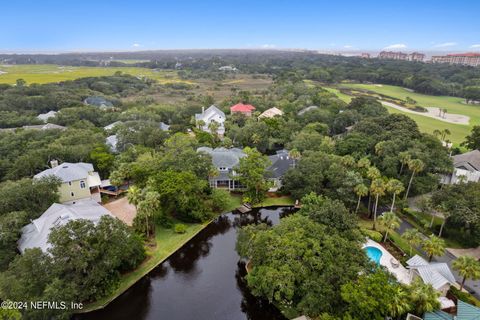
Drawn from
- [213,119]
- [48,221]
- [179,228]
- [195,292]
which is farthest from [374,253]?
[213,119]

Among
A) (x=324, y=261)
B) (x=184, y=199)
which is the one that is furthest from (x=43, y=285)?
(x=324, y=261)

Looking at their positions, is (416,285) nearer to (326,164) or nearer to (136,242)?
(326,164)

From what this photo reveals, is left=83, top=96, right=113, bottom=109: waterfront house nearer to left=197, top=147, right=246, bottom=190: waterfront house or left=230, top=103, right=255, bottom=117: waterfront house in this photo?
left=230, top=103, right=255, bottom=117: waterfront house

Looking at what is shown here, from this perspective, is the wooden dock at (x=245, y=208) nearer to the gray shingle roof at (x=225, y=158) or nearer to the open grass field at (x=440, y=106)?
the gray shingle roof at (x=225, y=158)

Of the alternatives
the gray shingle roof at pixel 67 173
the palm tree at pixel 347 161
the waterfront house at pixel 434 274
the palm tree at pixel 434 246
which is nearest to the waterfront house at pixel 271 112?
the palm tree at pixel 347 161

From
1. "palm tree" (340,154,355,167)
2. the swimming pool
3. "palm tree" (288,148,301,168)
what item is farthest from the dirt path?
the swimming pool

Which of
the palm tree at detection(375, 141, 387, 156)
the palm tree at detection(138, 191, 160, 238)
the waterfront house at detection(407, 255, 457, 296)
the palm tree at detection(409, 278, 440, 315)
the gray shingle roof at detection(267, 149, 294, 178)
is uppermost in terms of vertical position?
the palm tree at detection(375, 141, 387, 156)
